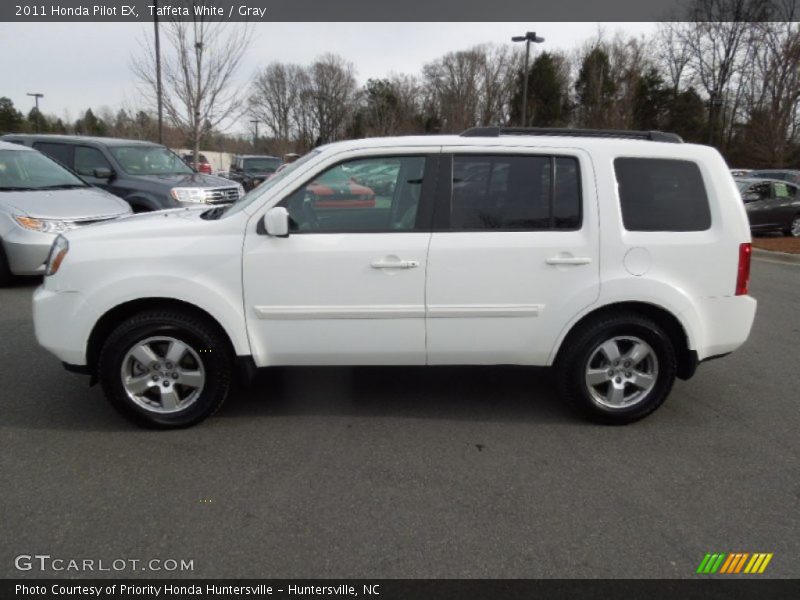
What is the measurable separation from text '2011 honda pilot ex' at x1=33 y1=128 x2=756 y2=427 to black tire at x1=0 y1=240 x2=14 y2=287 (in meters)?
4.53

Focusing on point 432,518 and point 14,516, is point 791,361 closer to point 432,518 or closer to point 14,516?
point 432,518

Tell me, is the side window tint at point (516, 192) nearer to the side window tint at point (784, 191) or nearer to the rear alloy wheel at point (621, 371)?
the rear alloy wheel at point (621, 371)

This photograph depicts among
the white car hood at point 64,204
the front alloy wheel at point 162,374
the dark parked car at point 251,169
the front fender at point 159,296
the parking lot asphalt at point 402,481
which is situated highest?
the dark parked car at point 251,169

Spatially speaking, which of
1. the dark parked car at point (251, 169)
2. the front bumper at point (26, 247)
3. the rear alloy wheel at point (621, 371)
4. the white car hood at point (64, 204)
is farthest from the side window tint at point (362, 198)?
the dark parked car at point (251, 169)

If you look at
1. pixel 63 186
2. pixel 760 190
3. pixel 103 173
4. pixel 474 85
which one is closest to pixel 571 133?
pixel 63 186

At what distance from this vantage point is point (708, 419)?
410cm

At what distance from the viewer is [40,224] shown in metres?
7.40

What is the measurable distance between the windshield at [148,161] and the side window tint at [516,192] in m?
8.45

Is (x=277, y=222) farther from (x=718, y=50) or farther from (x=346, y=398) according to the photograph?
(x=718, y=50)

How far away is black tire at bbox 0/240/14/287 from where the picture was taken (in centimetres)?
743

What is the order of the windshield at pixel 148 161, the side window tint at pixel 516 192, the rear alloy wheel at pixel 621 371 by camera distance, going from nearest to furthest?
1. the side window tint at pixel 516 192
2. the rear alloy wheel at pixel 621 371
3. the windshield at pixel 148 161

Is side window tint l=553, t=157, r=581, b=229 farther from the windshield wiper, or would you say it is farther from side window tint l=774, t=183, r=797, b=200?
side window tint l=774, t=183, r=797, b=200

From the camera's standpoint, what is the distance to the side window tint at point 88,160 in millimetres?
10438

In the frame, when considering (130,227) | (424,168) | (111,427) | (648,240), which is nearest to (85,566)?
(111,427)
